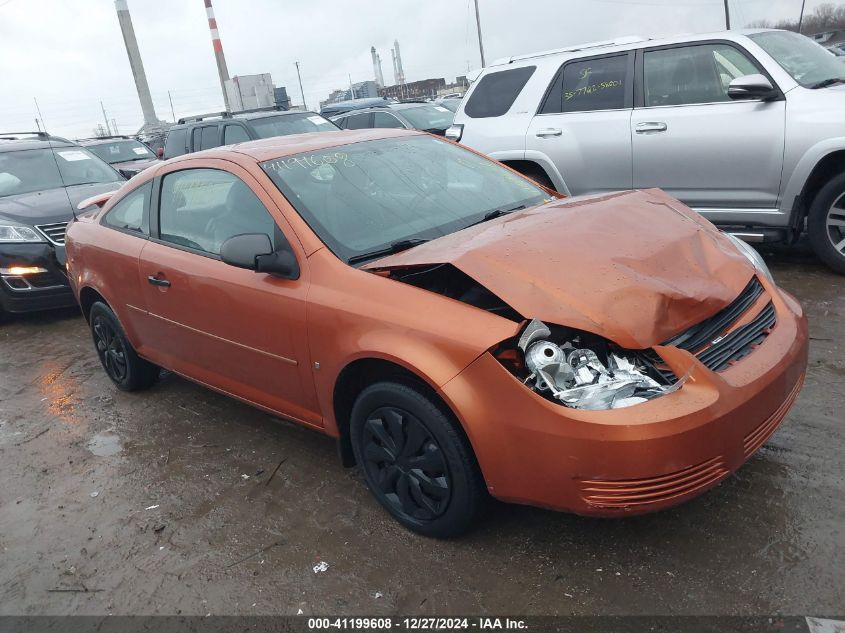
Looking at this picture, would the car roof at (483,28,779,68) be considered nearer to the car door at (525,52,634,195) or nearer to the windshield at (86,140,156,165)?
the car door at (525,52,634,195)

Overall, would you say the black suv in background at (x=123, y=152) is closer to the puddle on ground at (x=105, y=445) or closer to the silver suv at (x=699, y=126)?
the silver suv at (x=699, y=126)

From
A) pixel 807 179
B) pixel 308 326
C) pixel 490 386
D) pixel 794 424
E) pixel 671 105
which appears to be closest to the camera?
pixel 490 386

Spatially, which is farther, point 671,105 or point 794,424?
point 671,105

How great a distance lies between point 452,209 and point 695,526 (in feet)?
5.98

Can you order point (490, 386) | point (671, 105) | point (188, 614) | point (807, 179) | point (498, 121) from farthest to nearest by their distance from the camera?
point (498, 121) → point (671, 105) → point (807, 179) → point (188, 614) → point (490, 386)

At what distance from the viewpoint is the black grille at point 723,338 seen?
2395mm

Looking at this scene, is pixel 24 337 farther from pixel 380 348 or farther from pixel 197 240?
pixel 380 348

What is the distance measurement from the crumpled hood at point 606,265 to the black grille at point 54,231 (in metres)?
5.19

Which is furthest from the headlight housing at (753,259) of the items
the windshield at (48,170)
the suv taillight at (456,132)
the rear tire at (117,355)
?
the windshield at (48,170)

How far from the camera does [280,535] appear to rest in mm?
2932

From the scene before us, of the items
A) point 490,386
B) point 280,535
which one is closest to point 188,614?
point 280,535

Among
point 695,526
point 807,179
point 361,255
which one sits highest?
point 361,255

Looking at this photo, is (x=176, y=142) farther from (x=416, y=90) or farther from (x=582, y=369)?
(x=416, y=90)

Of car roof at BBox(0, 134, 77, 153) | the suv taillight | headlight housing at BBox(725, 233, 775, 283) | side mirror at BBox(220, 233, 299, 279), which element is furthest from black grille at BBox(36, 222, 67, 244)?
headlight housing at BBox(725, 233, 775, 283)
